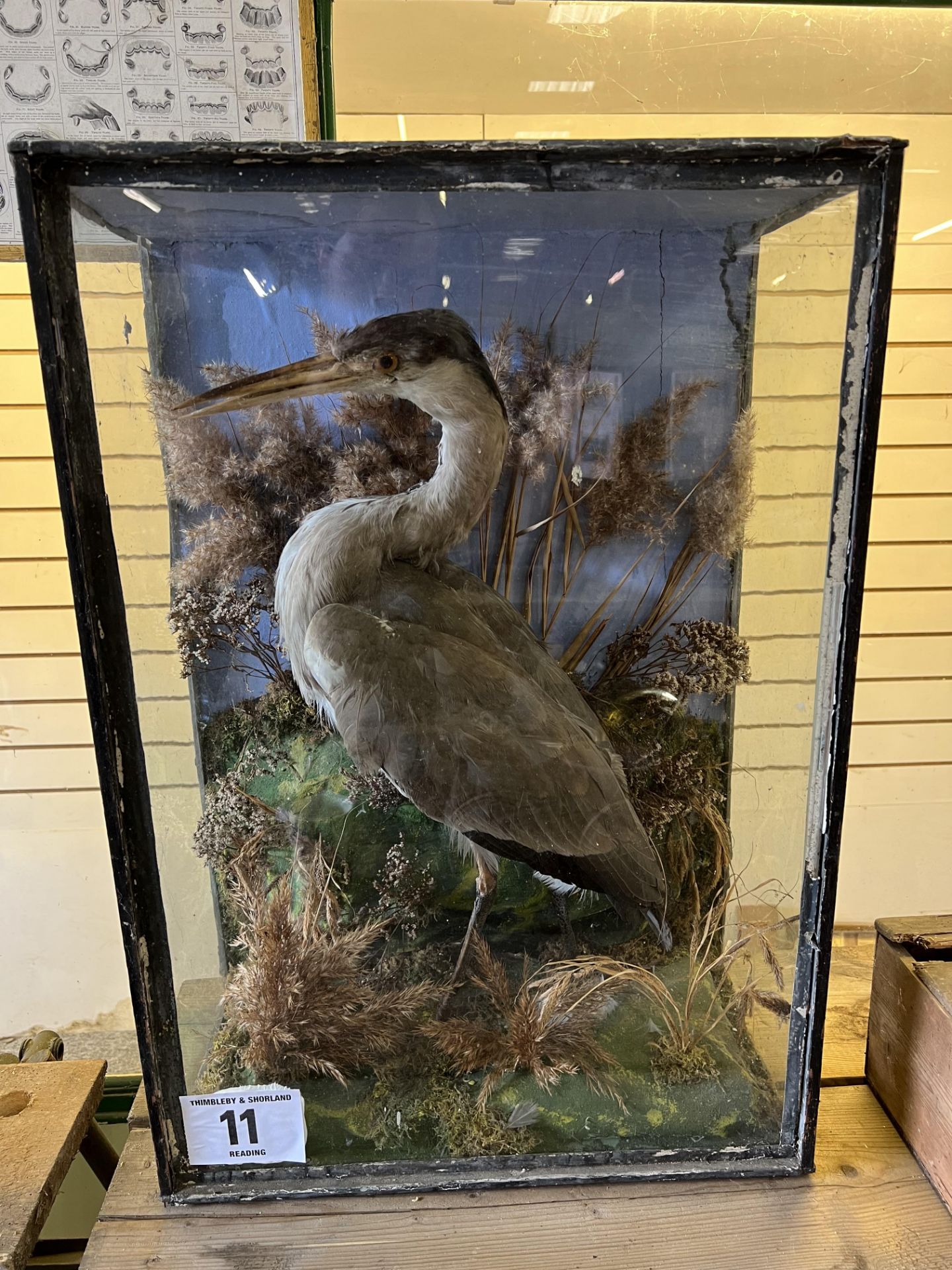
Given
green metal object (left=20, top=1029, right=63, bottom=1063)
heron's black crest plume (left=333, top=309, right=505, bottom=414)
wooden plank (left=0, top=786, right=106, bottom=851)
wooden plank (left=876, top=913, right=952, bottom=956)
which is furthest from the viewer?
wooden plank (left=0, top=786, right=106, bottom=851)

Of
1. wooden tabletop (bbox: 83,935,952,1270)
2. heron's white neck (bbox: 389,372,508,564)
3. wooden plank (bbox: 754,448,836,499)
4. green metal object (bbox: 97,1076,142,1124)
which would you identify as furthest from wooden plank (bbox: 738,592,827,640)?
green metal object (bbox: 97,1076,142,1124)

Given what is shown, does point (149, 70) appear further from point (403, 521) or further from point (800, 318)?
point (800, 318)

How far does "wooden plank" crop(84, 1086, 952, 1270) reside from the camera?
87cm

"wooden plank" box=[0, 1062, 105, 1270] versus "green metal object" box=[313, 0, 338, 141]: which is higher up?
"green metal object" box=[313, 0, 338, 141]

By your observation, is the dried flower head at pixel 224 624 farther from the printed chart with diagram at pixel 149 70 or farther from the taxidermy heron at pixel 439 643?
the printed chart with diagram at pixel 149 70

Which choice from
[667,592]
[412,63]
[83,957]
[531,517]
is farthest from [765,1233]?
[412,63]

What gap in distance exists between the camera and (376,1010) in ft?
3.08

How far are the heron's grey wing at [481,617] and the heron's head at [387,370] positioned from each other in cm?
19

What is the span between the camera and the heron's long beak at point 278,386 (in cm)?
81

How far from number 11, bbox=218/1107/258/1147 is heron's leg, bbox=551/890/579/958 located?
1.36 ft

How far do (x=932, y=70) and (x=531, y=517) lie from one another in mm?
1213

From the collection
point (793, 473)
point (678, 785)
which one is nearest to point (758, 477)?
point (793, 473)

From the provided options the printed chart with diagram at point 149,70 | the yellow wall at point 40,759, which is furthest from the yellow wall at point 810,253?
the yellow wall at point 40,759

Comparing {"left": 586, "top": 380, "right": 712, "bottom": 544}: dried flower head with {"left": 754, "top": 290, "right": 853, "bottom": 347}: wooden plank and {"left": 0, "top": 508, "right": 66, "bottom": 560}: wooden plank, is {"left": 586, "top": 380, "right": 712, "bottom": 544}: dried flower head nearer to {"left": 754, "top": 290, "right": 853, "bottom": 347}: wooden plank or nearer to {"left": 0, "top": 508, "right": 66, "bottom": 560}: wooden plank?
{"left": 754, "top": 290, "right": 853, "bottom": 347}: wooden plank
